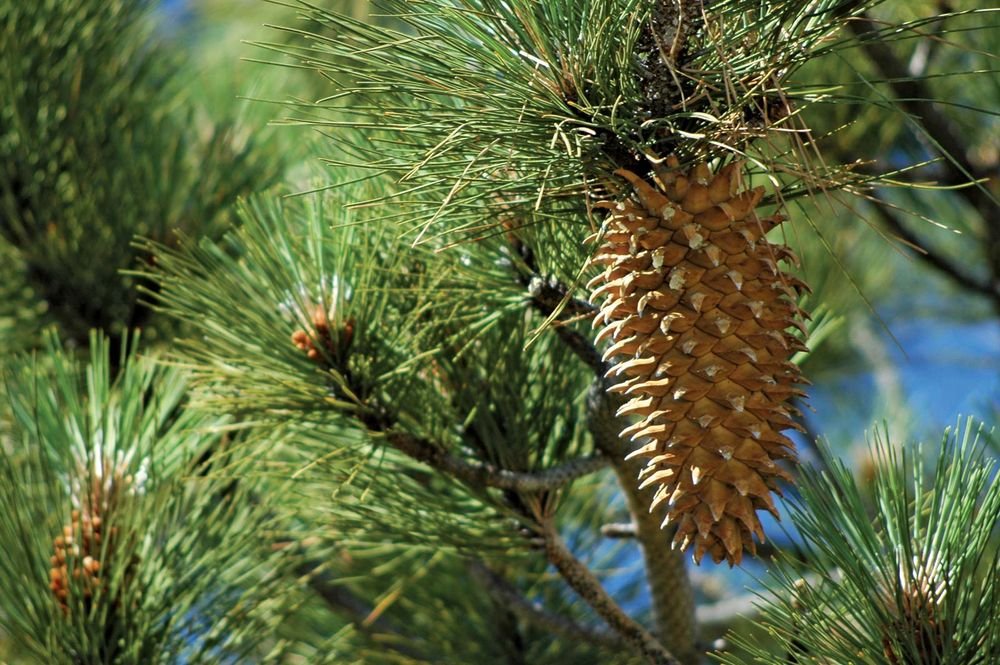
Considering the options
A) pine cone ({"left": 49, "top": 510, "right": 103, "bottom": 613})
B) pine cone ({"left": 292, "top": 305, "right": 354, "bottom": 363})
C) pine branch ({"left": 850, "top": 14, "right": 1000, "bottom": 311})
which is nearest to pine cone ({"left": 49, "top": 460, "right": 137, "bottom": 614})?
pine cone ({"left": 49, "top": 510, "right": 103, "bottom": 613})

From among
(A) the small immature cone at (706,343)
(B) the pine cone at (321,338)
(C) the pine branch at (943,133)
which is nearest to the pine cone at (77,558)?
(B) the pine cone at (321,338)

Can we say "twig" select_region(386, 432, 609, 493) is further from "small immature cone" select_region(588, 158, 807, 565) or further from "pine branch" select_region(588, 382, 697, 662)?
"small immature cone" select_region(588, 158, 807, 565)

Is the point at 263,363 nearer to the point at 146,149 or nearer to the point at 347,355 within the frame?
the point at 347,355

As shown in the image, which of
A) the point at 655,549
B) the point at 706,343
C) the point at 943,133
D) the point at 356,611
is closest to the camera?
the point at 706,343

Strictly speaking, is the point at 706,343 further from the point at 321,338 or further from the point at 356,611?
the point at 356,611

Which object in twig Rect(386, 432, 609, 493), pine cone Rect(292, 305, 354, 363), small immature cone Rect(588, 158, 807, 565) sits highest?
small immature cone Rect(588, 158, 807, 565)

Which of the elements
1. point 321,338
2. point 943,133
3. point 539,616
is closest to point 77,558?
point 321,338
